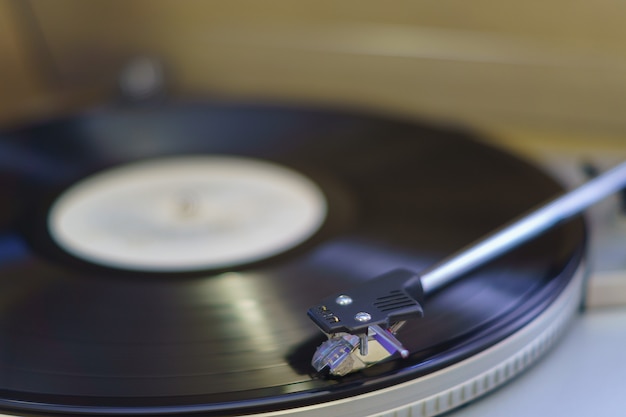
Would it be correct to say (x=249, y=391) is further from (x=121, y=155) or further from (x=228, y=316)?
(x=121, y=155)

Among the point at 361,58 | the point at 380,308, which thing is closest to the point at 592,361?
the point at 380,308

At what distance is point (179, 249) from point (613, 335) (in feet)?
1.31

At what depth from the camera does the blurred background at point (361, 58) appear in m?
1.08

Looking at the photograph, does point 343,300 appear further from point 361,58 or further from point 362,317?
point 361,58

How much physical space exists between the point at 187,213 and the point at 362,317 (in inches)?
15.6

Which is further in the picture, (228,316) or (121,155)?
(121,155)

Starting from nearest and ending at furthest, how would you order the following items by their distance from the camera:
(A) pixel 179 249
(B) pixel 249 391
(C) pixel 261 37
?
(B) pixel 249 391
(A) pixel 179 249
(C) pixel 261 37

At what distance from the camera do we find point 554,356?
2.22 ft

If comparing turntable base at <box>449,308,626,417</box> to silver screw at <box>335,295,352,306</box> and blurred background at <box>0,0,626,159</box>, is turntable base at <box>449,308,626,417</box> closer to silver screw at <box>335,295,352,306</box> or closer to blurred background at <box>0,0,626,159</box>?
silver screw at <box>335,295,352,306</box>

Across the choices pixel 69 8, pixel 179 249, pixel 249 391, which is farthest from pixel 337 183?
pixel 69 8

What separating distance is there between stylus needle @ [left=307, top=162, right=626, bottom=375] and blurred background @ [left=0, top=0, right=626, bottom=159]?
398mm

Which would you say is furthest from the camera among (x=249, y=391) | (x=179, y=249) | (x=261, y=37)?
(x=261, y=37)

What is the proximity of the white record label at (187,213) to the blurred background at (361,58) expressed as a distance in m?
0.20

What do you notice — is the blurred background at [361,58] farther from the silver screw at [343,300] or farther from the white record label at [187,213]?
the silver screw at [343,300]
